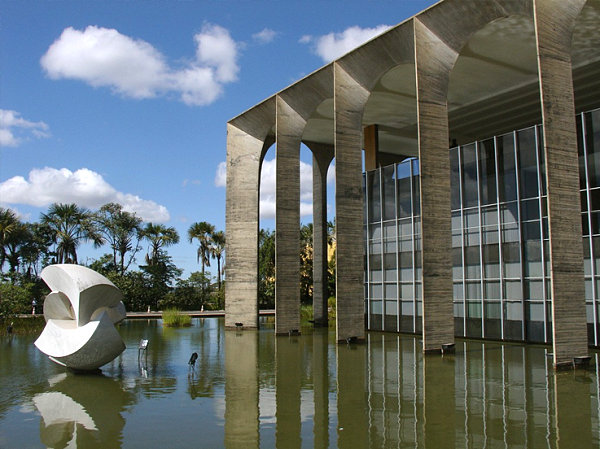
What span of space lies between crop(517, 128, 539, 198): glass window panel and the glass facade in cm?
4

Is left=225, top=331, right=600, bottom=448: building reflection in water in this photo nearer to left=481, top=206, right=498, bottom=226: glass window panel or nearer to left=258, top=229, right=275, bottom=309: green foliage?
left=481, top=206, right=498, bottom=226: glass window panel

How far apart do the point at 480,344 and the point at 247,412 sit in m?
13.1

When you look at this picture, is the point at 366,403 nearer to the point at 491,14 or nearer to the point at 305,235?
the point at 491,14

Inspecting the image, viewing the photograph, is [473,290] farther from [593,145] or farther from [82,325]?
[82,325]

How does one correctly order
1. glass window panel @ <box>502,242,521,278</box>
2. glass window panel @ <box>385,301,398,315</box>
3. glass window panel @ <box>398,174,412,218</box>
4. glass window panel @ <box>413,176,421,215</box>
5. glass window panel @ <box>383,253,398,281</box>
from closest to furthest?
glass window panel @ <box>502,242,521,278</box>
glass window panel @ <box>413,176,421,215</box>
glass window panel @ <box>398,174,412,218</box>
glass window panel @ <box>385,301,398,315</box>
glass window panel @ <box>383,253,398,281</box>

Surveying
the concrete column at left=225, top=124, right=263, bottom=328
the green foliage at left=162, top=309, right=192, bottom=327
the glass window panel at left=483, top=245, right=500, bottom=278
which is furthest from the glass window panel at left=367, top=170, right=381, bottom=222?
the green foliage at left=162, top=309, right=192, bottom=327

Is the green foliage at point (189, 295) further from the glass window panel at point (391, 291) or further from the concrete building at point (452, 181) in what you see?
the glass window panel at point (391, 291)

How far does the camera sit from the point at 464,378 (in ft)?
40.7

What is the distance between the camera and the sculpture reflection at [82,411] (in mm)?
7617

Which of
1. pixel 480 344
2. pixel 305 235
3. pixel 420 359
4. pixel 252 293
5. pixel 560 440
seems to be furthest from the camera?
pixel 305 235

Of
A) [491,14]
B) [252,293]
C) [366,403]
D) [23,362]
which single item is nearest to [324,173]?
[252,293]

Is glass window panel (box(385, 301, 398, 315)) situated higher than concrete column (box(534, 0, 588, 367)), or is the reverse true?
concrete column (box(534, 0, 588, 367))

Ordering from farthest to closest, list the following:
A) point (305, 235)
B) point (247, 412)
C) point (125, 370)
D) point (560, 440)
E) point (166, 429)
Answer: point (305, 235), point (125, 370), point (247, 412), point (166, 429), point (560, 440)

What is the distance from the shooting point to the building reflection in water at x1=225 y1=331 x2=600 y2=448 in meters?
7.48
